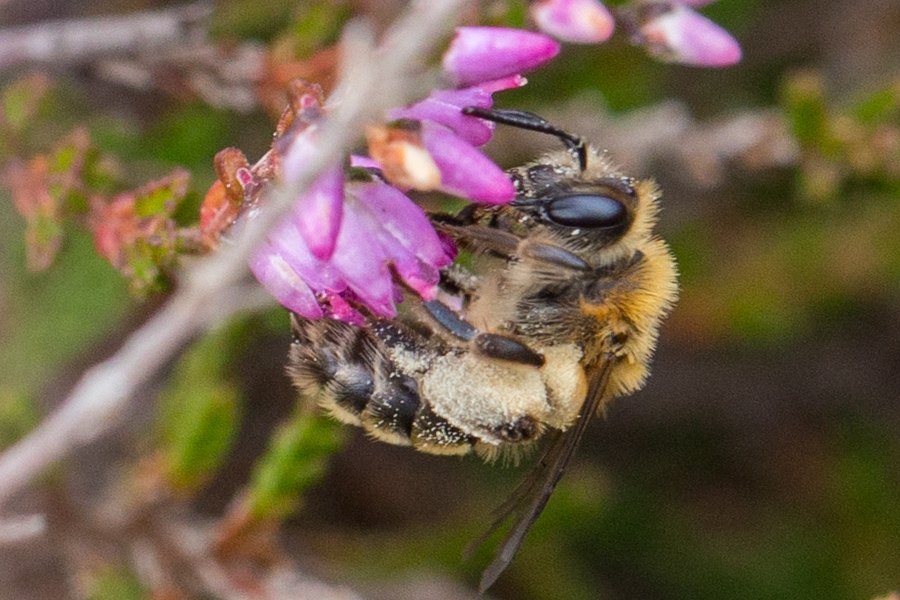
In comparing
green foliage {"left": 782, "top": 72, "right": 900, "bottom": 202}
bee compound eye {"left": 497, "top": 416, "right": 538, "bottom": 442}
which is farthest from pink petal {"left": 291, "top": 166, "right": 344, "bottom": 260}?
green foliage {"left": 782, "top": 72, "right": 900, "bottom": 202}

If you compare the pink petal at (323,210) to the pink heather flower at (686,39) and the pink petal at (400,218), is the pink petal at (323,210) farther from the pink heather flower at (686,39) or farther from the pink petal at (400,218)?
the pink heather flower at (686,39)

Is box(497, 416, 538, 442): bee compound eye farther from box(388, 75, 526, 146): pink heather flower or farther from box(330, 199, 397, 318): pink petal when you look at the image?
box(388, 75, 526, 146): pink heather flower

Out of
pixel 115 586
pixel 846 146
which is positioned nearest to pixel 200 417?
pixel 115 586

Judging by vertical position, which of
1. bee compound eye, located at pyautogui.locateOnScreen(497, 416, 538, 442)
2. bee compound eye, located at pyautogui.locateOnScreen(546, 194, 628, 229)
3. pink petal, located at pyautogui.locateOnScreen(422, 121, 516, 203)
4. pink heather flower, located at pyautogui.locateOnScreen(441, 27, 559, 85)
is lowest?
bee compound eye, located at pyautogui.locateOnScreen(497, 416, 538, 442)

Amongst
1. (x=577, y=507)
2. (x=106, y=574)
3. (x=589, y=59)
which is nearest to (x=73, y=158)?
(x=106, y=574)

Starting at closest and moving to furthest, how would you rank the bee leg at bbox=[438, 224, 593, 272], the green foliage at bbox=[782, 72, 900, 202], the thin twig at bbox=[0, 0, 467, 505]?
the thin twig at bbox=[0, 0, 467, 505], the bee leg at bbox=[438, 224, 593, 272], the green foliage at bbox=[782, 72, 900, 202]

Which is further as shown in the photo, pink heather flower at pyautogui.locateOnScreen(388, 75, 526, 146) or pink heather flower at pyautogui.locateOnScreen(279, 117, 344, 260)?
pink heather flower at pyautogui.locateOnScreen(388, 75, 526, 146)

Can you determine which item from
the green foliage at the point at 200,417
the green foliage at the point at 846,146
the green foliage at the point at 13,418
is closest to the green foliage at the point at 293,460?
the green foliage at the point at 200,417

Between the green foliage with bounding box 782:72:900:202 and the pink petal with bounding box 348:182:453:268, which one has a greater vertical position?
the pink petal with bounding box 348:182:453:268
